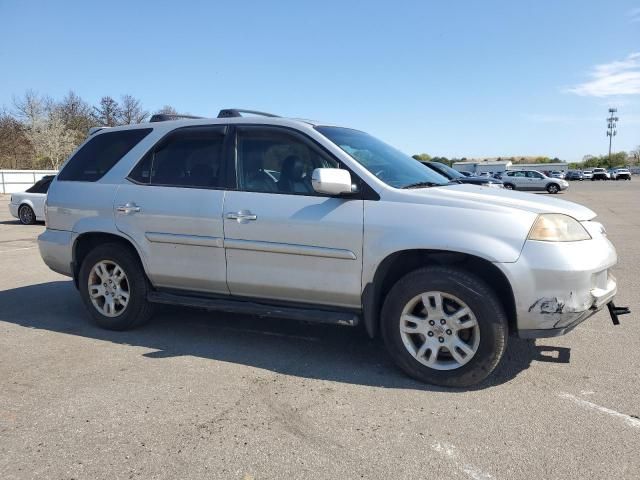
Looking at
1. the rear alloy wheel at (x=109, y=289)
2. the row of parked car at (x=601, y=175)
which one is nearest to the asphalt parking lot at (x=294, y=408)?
the rear alloy wheel at (x=109, y=289)

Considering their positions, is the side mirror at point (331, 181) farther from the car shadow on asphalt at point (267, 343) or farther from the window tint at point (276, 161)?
the car shadow on asphalt at point (267, 343)

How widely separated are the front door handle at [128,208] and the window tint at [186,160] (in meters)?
0.25

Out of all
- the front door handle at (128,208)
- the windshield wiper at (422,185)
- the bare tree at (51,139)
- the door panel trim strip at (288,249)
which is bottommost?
the door panel trim strip at (288,249)

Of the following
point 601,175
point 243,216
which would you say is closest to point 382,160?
point 243,216

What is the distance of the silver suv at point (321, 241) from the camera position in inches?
139

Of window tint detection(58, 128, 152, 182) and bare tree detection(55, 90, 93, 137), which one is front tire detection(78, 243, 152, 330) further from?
bare tree detection(55, 90, 93, 137)

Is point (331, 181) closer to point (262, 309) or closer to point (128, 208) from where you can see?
point (262, 309)

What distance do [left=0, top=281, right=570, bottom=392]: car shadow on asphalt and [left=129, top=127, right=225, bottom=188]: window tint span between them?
1438mm

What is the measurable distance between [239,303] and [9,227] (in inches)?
532

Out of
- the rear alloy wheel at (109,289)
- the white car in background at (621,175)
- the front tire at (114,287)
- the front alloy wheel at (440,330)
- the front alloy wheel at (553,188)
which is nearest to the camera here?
the front alloy wheel at (440,330)

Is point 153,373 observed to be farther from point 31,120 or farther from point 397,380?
point 31,120

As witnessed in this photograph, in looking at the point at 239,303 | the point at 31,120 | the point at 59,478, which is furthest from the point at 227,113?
the point at 31,120

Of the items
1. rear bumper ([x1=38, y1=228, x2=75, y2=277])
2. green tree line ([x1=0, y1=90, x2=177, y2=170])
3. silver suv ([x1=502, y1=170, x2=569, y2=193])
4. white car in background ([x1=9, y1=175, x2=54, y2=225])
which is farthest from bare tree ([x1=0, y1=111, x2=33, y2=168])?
rear bumper ([x1=38, y1=228, x2=75, y2=277])

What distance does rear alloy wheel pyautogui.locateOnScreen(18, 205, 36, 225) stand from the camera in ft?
51.6
